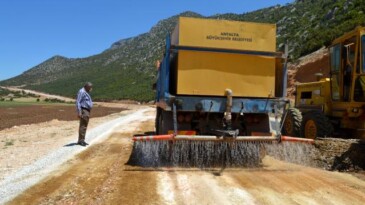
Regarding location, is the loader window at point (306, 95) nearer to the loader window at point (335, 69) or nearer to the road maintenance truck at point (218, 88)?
the loader window at point (335, 69)

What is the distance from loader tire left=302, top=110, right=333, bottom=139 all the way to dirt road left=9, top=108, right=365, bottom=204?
7.26 feet

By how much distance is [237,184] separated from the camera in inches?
273

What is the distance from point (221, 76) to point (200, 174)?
223 centimetres

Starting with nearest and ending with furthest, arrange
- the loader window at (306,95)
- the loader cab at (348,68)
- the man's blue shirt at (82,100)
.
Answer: the loader cab at (348,68) → the man's blue shirt at (82,100) → the loader window at (306,95)

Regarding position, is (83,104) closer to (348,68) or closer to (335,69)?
(335,69)

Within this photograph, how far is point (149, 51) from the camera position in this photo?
130250 mm

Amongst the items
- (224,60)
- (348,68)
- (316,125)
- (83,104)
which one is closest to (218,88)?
(224,60)

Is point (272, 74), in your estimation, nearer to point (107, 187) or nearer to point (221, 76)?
point (221, 76)

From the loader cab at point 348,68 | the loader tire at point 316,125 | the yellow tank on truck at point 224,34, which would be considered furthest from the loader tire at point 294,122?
the yellow tank on truck at point 224,34

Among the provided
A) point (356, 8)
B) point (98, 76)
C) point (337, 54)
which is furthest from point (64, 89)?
point (337, 54)

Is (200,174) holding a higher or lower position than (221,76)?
lower

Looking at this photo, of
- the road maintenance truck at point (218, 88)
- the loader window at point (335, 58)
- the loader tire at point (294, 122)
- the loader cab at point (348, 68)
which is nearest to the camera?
the road maintenance truck at point (218, 88)

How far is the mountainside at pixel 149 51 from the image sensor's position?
4388 cm

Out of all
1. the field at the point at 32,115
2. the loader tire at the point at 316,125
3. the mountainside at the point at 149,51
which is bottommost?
the field at the point at 32,115
